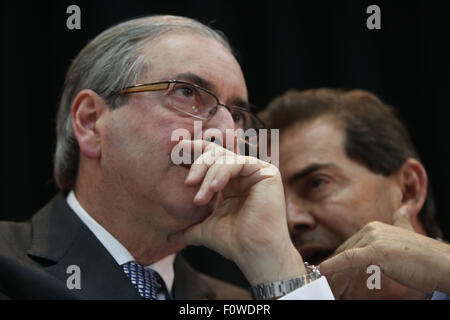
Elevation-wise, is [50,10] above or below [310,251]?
above

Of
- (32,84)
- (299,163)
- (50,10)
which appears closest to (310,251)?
(299,163)

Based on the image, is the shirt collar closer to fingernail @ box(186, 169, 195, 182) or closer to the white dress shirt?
the white dress shirt

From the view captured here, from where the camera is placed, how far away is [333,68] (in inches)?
98.8

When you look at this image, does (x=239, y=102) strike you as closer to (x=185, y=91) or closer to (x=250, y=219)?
(x=185, y=91)

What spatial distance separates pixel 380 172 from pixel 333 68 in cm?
77

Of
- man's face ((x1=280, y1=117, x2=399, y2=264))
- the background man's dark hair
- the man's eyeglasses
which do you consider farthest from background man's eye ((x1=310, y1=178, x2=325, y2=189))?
the man's eyeglasses

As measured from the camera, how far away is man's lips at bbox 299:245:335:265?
1.81 m

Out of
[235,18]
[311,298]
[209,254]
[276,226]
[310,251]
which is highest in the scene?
[235,18]

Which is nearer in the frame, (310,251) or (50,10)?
(310,251)

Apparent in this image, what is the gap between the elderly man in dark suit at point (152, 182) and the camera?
1369mm

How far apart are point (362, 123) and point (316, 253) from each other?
21.1 inches

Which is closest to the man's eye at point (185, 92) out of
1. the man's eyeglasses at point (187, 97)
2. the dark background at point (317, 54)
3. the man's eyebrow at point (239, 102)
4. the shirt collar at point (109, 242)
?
the man's eyeglasses at point (187, 97)
